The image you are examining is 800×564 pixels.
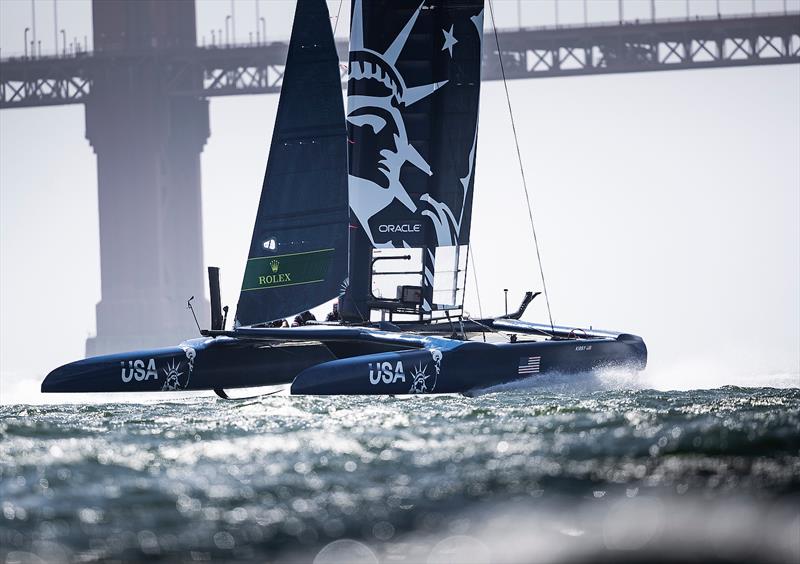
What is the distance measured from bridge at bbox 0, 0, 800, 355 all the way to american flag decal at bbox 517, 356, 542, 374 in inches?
1380

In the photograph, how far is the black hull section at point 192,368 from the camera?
10.0m

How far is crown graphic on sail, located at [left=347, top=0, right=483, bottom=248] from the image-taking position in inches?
468

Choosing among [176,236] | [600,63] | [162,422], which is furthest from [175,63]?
[162,422]

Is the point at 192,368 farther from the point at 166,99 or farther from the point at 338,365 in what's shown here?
the point at 166,99

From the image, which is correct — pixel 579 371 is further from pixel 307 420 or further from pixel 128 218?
pixel 128 218

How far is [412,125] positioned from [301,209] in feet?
5.44

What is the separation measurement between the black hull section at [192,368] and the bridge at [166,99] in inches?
1359

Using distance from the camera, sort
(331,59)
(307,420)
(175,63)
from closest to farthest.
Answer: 1. (307,420)
2. (331,59)
3. (175,63)

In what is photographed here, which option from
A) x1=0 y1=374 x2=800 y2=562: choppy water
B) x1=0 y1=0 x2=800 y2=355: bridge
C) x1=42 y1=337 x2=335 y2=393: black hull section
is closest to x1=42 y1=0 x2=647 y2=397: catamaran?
x1=42 y1=337 x2=335 y2=393: black hull section

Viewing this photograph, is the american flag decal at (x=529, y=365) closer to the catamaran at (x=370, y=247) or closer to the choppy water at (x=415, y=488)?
the catamaran at (x=370, y=247)

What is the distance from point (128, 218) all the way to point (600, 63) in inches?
685

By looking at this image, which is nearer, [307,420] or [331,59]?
[307,420]

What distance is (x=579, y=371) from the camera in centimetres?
1045

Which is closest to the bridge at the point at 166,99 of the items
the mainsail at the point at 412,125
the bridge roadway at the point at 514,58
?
the bridge roadway at the point at 514,58
